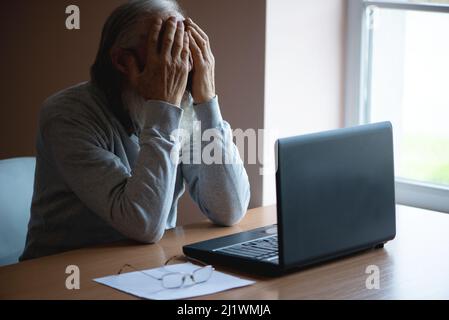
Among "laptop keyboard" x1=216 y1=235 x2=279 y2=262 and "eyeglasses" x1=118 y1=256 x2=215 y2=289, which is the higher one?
"laptop keyboard" x1=216 y1=235 x2=279 y2=262

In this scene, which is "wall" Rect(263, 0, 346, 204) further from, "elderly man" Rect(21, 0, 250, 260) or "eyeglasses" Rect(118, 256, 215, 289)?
"eyeglasses" Rect(118, 256, 215, 289)

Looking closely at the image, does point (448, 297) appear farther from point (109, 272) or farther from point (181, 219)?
point (181, 219)

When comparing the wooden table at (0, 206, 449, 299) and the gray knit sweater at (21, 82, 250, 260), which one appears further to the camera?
the gray knit sweater at (21, 82, 250, 260)

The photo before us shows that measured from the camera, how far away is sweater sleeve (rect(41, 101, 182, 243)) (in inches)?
66.1

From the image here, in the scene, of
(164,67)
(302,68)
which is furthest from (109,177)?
(302,68)

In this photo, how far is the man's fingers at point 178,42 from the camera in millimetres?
1783

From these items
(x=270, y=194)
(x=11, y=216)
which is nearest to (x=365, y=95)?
(x=270, y=194)

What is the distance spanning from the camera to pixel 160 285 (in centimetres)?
142

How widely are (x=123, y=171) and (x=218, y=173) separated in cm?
26

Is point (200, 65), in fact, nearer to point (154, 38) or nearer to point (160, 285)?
point (154, 38)

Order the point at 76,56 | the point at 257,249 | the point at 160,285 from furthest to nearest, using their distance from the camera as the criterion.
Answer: the point at 76,56, the point at 257,249, the point at 160,285

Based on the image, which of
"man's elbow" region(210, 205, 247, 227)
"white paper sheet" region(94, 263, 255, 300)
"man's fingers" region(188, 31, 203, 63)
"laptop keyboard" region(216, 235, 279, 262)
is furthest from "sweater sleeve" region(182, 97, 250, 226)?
"white paper sheet" region(94, 263, 255, 300)

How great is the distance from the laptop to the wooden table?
36 mm

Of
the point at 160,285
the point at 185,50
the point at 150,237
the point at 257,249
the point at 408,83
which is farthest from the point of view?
the point at 408,83
